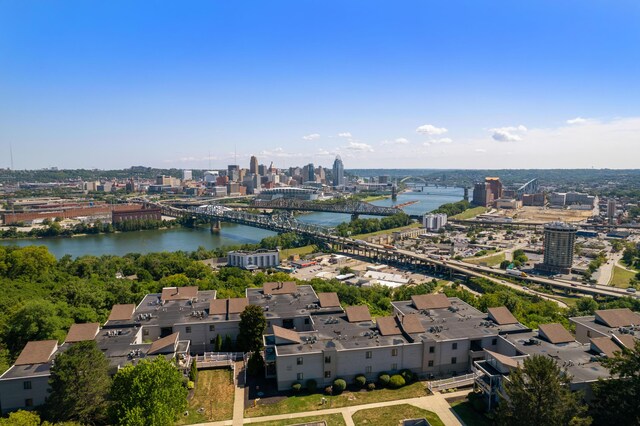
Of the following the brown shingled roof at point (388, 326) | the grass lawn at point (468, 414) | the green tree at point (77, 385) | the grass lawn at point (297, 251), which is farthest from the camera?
the grass lawn at point (297, 251)

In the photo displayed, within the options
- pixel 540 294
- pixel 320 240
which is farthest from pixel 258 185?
pixel 540 294

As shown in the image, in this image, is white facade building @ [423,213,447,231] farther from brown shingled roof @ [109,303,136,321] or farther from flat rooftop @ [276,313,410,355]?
brown shingled roof @ [109,303,136,321]

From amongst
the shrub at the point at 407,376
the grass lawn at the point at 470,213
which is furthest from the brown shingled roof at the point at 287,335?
A: the grass lawn at the point at 470,213

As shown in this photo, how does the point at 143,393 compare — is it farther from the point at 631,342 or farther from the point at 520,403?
the point at 631,342

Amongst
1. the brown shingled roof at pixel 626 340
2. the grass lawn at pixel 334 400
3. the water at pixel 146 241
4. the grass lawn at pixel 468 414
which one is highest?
the brown shingled roof at pixel 626 340

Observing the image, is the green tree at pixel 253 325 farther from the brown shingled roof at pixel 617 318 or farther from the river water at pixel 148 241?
the river water at pixel 148 241

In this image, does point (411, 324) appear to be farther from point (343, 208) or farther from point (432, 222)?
point (343, 208)

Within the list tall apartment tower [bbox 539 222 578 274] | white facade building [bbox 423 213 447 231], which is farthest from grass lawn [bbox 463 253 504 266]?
white facade building [bbox 423 213 447 231]
